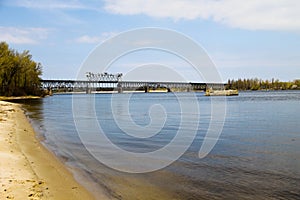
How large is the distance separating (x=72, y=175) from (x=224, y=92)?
152 metres

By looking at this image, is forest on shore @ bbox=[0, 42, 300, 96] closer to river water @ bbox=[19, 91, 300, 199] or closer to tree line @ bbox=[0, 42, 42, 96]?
tree line @ bbox=[0, 42, 42, 96]

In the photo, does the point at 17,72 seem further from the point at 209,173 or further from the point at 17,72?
the point at 209,173

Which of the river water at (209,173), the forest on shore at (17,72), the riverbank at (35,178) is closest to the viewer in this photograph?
the riverbank at (35,178)

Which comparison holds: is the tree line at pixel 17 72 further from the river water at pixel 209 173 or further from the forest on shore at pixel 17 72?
the river water at pixel 209 173

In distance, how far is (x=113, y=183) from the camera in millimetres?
12742

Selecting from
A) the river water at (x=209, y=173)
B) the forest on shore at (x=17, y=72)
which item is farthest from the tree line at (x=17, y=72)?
the river water at (x=209, y=173)

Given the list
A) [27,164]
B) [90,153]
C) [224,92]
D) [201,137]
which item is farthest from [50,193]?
[224,92]

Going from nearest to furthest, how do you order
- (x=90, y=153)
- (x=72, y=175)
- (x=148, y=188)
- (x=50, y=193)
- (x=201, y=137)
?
(x=50, y=193)
(x=148, y=188)
(x=72, y=175)
(x=90, y=153)
(x=201, y=137)

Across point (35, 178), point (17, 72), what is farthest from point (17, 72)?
point (35, 178)

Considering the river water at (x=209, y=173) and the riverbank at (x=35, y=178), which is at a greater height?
the riverbank at (x=35, y=178)

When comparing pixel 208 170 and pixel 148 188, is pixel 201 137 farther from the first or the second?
pixel 148 188

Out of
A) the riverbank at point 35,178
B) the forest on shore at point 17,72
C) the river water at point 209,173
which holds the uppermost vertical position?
the forest on shore at point 17,72

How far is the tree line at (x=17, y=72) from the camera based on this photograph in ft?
316

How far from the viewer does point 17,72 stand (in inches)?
4414
